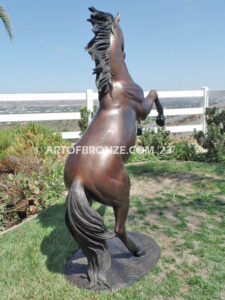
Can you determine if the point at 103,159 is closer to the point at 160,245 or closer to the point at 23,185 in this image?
the point at 160,245

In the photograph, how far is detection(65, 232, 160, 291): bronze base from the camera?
7.00 ft

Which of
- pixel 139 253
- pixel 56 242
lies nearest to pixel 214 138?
pixel 139 253

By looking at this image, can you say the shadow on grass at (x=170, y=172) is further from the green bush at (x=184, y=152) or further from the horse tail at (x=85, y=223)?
the horse tail at (x=85, y=223)

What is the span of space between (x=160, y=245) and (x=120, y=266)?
683mm

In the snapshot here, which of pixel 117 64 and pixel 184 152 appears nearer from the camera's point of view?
pixel 117 64

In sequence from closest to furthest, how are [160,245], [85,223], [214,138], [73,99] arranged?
[85,223], [160,245], [214,138], [73,99]

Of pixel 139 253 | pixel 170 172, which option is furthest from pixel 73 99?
pixel 139 253

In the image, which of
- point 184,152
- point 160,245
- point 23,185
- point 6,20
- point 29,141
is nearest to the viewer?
point 160,245

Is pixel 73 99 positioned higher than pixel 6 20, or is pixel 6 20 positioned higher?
pixel 6 20

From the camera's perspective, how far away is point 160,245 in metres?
2.80

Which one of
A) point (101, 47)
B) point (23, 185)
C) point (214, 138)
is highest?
point (101, 47)

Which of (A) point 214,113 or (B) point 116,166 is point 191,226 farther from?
(A) point 214,113

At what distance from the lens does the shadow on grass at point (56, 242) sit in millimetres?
2520

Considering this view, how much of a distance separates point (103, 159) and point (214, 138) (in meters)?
5.46
